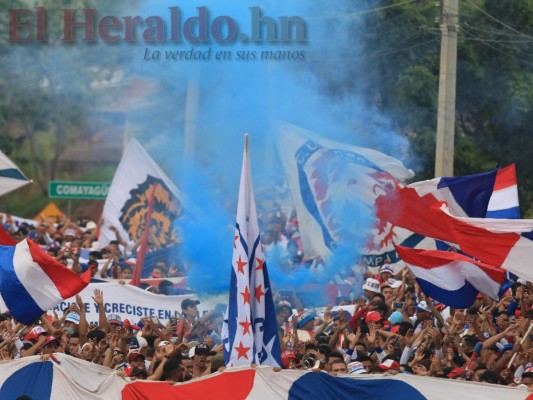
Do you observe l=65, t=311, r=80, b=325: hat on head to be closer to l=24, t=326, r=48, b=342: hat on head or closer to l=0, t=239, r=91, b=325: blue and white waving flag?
l=24, t=326, r=48, b=342: hat on head

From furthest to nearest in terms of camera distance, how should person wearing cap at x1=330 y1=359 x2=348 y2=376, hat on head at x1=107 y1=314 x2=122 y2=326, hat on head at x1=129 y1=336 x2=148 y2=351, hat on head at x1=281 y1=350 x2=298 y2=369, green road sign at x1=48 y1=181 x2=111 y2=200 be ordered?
green road sign at x1=48 y1=181 x2=111 y2=200, hat on head at x1=107 y1=314 x2=122 y2=326, hat on head at x1=129 y1=336 x2=148 y2=351, hat on head at x1=281 y1=350 x2=298 y2=369, person wearing cap at x1=330 y1=359 x2=348 y2=376

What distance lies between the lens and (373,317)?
13.6 metres

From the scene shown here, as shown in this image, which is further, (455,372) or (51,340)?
(51,340)

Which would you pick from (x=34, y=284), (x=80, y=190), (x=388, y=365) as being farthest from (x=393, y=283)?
(x=80, y=190)

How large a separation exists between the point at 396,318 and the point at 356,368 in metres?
2.58

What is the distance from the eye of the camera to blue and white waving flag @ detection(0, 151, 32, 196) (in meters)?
16.5

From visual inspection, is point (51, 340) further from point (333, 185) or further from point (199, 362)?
point (333, 185)

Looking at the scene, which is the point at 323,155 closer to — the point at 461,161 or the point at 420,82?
the point at 420,82

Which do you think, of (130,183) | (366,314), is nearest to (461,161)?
(130,183)

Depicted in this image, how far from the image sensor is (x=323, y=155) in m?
16.3

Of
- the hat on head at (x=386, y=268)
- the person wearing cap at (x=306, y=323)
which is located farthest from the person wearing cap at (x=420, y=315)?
the hat on head at (x=386, y=268)

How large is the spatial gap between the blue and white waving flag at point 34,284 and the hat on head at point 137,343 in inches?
60.7

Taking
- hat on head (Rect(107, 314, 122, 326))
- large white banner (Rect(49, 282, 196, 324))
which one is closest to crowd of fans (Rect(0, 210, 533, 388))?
hat on head (Rect(107, 314, 122, 326))

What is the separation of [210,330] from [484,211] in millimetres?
2709
